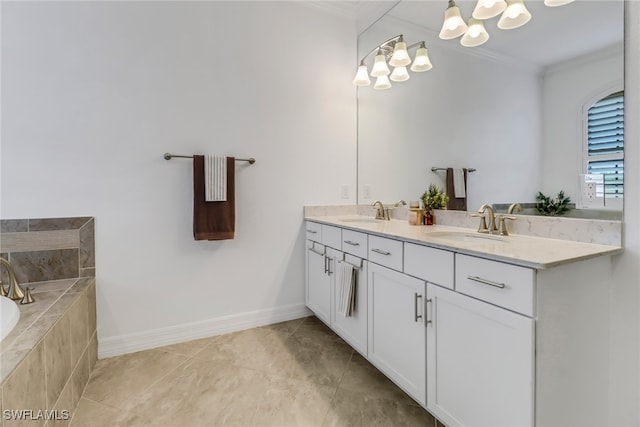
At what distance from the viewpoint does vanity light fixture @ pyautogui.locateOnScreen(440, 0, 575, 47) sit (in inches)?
58.3

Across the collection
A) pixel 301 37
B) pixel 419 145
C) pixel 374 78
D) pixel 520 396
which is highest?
pixel 301 37

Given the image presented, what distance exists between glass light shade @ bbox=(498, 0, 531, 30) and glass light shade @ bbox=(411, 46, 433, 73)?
0.57 metres

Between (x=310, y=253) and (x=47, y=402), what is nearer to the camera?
(x=47, y=402)

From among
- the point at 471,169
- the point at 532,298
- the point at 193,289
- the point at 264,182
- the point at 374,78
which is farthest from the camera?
the point at 374,78

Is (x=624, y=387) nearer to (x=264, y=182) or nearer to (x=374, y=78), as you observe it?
(x=264, y=182)

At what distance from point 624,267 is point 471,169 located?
88 cm

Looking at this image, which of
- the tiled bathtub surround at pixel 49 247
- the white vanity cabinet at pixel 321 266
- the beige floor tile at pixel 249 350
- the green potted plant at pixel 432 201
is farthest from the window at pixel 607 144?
the tiled bathtub surround at pixel 49 247

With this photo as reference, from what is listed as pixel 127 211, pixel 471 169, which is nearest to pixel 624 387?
pixel 471 169

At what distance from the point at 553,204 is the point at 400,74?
56.5 inches

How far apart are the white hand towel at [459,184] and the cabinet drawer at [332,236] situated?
31.0 inches

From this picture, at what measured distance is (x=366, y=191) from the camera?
106 inches

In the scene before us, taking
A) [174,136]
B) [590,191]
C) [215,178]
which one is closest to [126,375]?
[215,178]

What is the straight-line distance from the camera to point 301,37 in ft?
8.15

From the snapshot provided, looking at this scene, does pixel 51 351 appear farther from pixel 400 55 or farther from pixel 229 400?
pixel 400 55
